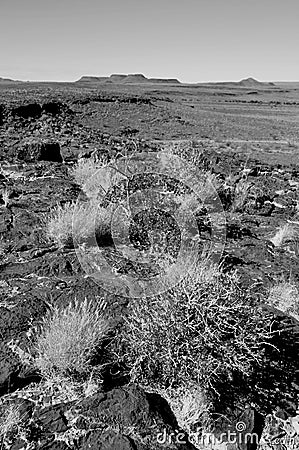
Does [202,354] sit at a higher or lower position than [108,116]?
higher

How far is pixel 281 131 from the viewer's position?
25750 millimetres

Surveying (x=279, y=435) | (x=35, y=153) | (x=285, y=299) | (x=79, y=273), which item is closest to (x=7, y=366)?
(x=79, y=273)

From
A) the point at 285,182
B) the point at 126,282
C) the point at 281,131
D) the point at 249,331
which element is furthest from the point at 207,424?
the point at 281,131

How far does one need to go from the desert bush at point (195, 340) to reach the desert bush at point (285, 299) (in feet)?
3.77

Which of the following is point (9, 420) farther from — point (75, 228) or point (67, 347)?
point (75, 228)

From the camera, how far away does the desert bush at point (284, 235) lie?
7.41 m

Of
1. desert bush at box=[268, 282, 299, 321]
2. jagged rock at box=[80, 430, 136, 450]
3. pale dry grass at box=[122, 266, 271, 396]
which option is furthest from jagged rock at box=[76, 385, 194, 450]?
desert bush at box=[268, 282, 299, 321]

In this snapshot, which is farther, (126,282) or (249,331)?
(126,282)

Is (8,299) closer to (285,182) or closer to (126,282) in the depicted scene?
(126,282)

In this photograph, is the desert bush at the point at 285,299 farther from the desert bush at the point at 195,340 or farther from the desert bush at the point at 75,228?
the desert bush at the point at 75,228

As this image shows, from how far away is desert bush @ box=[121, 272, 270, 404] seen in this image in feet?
12.8

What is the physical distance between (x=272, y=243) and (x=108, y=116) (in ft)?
68.6

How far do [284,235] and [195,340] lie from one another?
13.0ft

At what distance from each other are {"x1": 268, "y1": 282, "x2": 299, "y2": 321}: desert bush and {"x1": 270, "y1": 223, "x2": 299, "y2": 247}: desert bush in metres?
1.86
